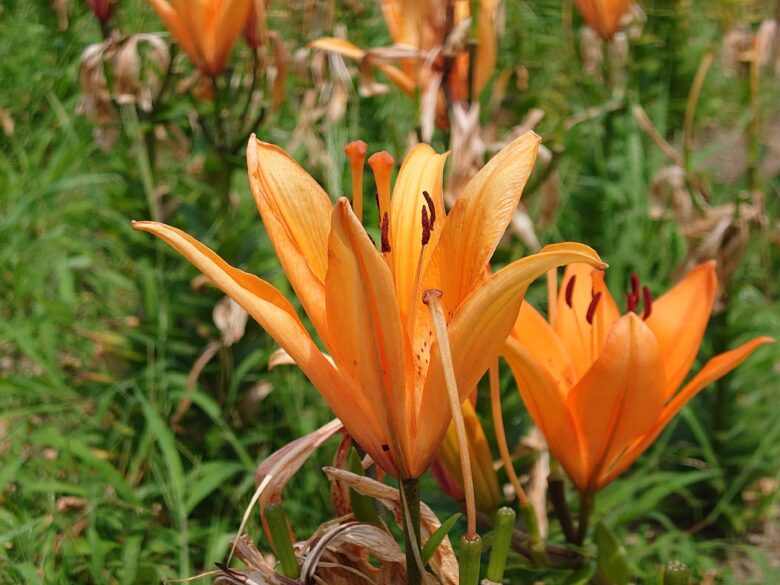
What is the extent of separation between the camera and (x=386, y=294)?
2.48ft

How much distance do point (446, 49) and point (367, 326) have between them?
0.90 metres

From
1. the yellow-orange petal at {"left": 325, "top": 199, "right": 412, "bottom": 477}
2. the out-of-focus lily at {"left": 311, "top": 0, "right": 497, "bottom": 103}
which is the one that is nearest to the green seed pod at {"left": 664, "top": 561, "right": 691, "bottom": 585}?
the yellow-orange petal at {"left": 325, "top": 199, "right": 412, "bottom": 477}

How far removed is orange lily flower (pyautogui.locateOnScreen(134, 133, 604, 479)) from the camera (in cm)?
76

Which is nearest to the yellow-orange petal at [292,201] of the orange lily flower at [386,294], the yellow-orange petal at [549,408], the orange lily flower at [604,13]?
the orange lily flower at [386,294]

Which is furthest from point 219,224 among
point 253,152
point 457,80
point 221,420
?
point 253,152

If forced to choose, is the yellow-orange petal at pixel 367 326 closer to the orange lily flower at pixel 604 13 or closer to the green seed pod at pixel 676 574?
the green seed pod at pixel 676 574

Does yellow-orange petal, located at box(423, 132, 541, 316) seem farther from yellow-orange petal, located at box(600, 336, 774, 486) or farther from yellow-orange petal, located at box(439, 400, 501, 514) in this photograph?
yellow-orange petal, located at box(600, 336, 774, 486)

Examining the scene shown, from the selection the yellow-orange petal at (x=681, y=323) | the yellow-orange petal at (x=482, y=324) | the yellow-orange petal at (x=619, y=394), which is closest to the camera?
the yellow-orange petal at (x=482, y=324)

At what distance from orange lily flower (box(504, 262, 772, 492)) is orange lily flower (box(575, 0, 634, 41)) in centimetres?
113

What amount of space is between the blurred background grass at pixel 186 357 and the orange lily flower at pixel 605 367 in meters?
0.21

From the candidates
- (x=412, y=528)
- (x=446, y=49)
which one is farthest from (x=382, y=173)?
(x=446, y=49)

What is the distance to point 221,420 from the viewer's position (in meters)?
1.71

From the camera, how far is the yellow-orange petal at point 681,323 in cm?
105

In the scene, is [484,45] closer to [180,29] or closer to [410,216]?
[180,29]
